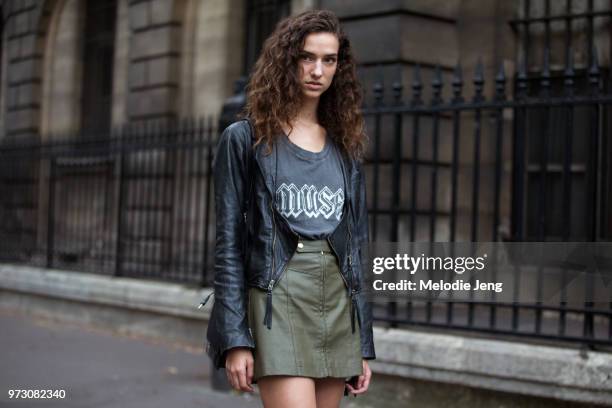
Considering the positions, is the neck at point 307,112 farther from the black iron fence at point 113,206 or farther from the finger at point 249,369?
the black iron fence at point 113,206

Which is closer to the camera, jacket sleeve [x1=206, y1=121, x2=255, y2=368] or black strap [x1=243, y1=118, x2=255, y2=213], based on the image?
jacket sleeve [x1=206, y1=121, x2=255, y2=368]

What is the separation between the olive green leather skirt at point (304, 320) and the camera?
8.52 ft

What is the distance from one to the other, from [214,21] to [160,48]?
985 millimetres

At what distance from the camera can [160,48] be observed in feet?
39.1

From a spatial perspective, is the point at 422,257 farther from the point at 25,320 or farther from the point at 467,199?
the point at 25,320

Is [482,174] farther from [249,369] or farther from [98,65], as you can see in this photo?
[98,65]

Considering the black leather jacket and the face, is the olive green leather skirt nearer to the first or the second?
the black leather jacket

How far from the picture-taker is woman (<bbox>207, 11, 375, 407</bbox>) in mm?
2607

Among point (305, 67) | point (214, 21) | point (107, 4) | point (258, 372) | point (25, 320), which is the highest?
point (107, 4)

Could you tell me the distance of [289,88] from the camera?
2.77 meters

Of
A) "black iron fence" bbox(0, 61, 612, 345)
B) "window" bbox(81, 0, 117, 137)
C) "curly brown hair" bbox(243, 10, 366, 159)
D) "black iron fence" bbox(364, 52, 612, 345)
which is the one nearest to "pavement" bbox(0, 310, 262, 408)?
"black iron fence" bbox(0, 61, 612, 345)

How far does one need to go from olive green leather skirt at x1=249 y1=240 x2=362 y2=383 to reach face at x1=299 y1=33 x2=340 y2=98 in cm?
55

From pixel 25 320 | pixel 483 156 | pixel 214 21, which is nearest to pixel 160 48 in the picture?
pixel 214 21

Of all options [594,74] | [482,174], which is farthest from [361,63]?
[594,74]
